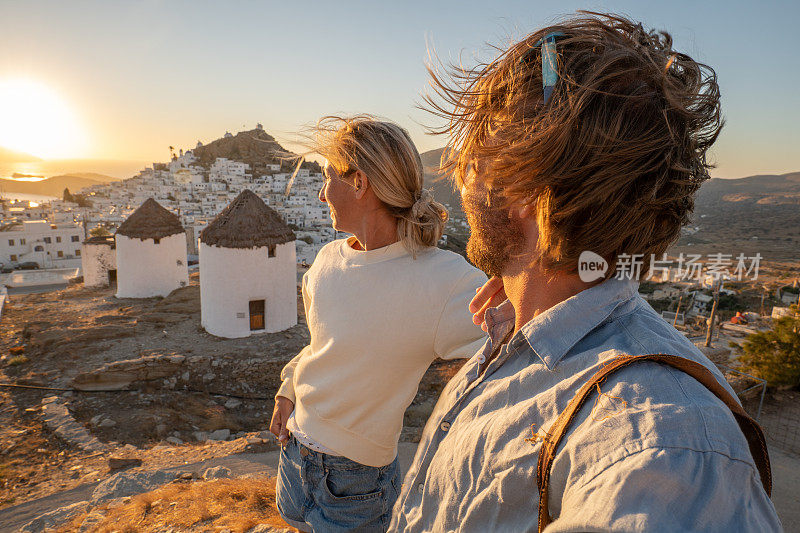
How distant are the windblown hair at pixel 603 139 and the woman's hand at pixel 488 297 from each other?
328mm

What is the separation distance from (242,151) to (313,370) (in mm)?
85017

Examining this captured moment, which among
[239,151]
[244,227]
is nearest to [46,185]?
[239,151]

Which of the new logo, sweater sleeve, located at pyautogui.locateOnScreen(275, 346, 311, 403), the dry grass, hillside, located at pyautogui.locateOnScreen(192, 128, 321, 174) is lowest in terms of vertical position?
the dry grass

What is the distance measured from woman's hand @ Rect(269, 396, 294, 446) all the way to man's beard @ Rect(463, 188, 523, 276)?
5.16ft

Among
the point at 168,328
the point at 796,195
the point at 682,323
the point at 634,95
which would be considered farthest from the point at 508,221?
the point at 796,195

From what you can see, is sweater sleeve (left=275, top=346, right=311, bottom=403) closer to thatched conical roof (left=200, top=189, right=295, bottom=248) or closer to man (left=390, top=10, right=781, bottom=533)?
man (left=390, top=10, right=781, bottom=533)

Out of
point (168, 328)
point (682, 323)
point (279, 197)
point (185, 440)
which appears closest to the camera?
point (185, 440)

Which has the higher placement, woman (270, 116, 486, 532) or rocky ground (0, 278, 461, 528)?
woman (270, 116, 486, 532)

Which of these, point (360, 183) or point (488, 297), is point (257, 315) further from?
point (488, 297)

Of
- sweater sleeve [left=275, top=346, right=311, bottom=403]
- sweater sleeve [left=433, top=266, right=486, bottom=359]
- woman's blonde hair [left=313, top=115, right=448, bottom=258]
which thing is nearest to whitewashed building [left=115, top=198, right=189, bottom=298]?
sweater sleeve [left=275, top=346, right=311, bottom=403]

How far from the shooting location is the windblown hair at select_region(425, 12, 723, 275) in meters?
1.04

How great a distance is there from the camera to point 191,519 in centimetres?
380

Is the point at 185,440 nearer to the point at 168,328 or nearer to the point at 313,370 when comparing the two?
the point at 168,328

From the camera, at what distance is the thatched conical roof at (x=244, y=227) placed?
39.7 feet
